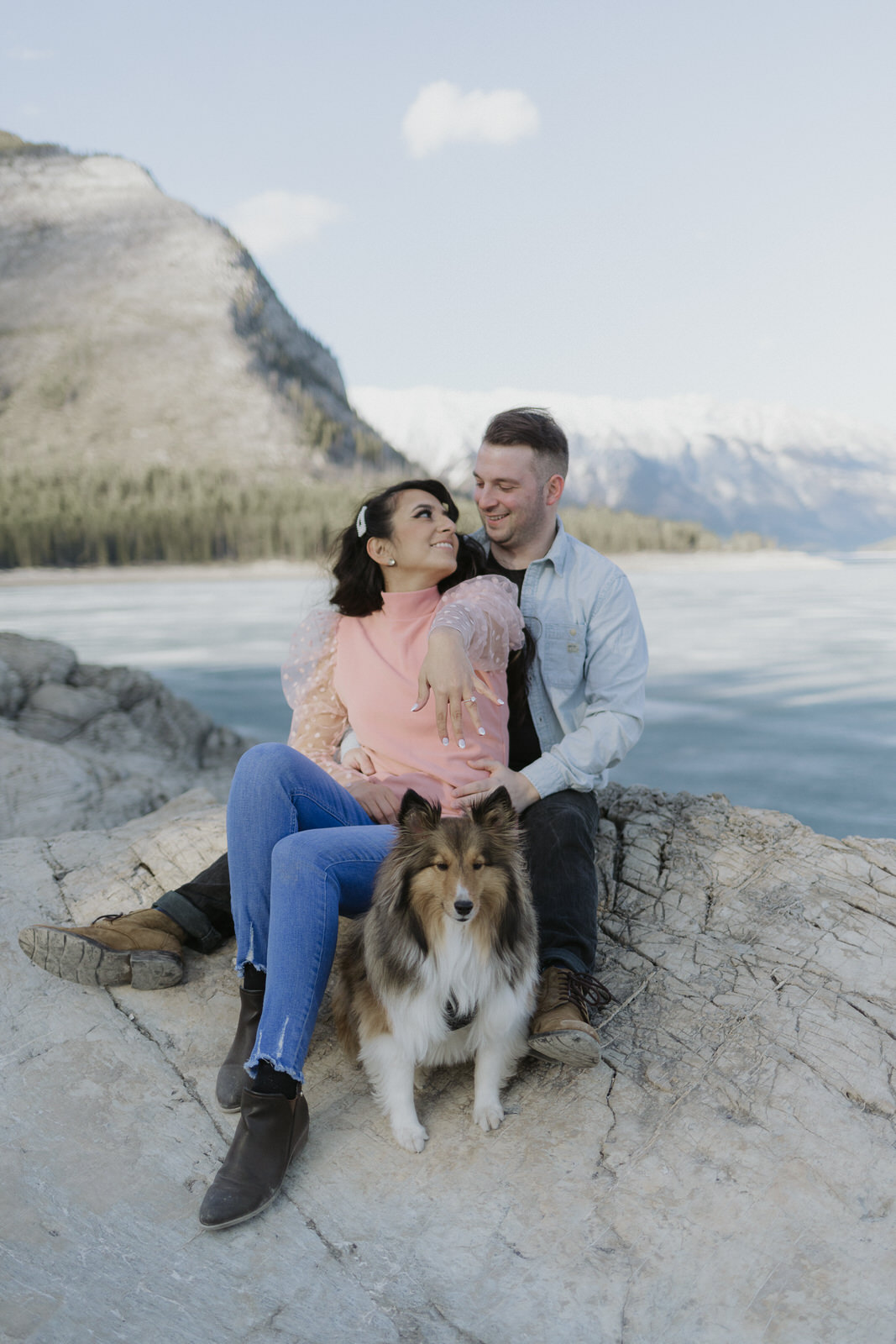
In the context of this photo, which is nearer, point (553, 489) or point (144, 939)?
point (144, 939)

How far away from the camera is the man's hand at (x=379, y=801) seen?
288 cm

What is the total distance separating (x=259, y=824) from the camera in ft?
8.47

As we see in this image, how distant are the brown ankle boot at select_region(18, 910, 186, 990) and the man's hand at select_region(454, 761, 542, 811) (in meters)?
1.23

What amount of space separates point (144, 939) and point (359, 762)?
100 cm

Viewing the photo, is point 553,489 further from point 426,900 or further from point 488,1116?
point 488,1116

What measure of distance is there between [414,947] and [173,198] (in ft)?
328

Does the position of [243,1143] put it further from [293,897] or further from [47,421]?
[47,421]

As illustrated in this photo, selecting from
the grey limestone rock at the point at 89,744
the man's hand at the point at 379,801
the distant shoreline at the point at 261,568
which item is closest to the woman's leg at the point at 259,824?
the man's hand at the point at 379,801

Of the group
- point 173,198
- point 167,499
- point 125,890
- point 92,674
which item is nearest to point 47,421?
point 167,499

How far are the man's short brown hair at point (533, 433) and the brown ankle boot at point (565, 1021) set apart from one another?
1.89 m

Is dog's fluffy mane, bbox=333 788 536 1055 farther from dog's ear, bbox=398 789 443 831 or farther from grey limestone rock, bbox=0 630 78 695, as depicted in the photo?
grey limestone rock, bbox=0 630 78 695

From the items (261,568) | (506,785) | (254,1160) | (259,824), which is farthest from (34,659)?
(261,568)

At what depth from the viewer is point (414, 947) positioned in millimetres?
2316

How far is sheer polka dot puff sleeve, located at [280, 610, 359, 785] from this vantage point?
3.19m
